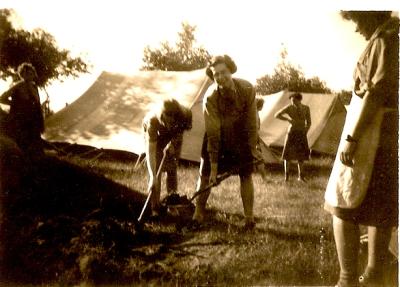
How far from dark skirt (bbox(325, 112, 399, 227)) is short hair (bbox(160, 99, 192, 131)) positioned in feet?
3.01

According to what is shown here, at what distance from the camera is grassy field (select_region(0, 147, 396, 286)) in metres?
1.70

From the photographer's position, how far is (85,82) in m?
2.08

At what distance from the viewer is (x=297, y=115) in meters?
2.41

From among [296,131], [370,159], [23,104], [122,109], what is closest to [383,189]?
[370,159]

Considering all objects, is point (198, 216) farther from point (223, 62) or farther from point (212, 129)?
point (223, 62)

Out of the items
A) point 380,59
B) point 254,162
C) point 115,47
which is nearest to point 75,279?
point 254,162

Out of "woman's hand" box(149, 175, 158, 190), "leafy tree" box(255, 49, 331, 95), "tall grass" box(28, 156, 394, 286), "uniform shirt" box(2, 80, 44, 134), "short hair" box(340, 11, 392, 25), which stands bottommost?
"tall grass" box(28, 156, 394, 286)

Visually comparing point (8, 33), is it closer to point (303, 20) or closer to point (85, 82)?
point (85, 82)

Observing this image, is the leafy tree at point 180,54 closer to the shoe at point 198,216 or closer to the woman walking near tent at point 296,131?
the woman walking near tent at point 296,131

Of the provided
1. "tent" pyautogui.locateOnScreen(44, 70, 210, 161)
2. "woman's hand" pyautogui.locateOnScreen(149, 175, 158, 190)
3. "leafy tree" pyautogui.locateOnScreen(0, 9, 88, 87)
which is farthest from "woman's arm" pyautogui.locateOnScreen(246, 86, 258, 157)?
"leafy tree" pyautogui.locateOnScreen(0, 9, 88, 87)

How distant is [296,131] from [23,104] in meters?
1.52

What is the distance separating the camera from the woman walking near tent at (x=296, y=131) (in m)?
2.20

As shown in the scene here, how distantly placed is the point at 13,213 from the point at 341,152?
151 centimetres

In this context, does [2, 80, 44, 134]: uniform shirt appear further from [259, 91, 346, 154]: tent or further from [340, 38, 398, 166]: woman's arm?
[340, 38, 398, 166]: woman's arm
